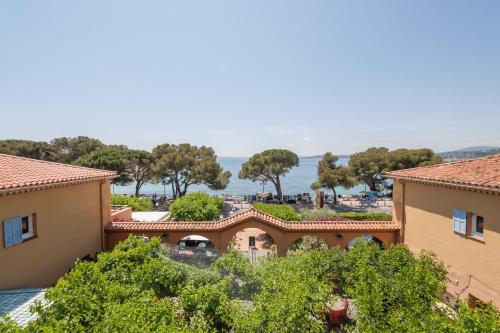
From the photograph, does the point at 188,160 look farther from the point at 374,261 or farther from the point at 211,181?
the point at 374,261

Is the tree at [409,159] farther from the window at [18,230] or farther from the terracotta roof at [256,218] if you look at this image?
the window at [18,230]

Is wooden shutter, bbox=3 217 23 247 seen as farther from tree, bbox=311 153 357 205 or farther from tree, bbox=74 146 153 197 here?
tree, bbox=311 153 357 205

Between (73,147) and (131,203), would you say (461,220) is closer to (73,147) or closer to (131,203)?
(131,203)

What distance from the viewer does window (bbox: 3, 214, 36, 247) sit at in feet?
31.0

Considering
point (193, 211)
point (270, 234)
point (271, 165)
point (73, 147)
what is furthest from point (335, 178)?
point (73, 147)

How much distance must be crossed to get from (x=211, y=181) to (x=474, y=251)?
31.4 meters

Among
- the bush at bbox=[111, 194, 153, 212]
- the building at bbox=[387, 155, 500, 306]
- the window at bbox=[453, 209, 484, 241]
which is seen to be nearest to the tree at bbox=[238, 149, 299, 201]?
the bush at bbox=[111, 194, 153, 212]

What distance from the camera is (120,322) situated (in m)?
5.45

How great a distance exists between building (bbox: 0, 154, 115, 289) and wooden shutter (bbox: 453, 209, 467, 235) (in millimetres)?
15739

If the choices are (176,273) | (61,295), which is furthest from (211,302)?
(61,295)

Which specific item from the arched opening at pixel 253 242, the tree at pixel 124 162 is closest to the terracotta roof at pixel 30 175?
the arched opening at pixel 253 242

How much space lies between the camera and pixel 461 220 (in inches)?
434

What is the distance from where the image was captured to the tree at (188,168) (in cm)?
3838

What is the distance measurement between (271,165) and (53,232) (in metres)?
31.9
